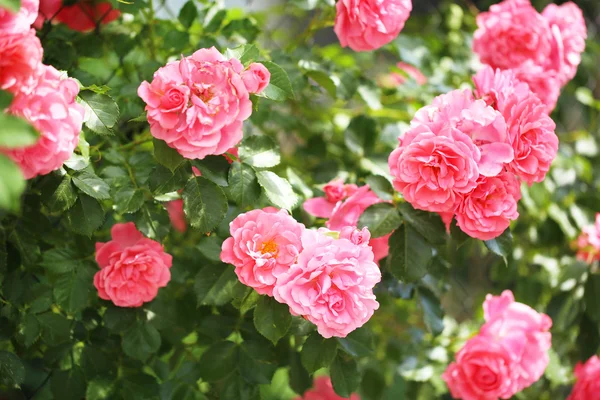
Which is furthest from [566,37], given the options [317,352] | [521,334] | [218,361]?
[218,361]

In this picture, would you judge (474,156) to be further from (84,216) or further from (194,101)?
(84,216)

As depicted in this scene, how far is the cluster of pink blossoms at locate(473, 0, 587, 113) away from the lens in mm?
1234

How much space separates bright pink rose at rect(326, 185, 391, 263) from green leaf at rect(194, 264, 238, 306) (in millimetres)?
171

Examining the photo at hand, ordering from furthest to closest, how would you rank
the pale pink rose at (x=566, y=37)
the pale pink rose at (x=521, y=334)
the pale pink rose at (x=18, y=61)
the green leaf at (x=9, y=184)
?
1. the pale pink rose at (x=566, y=37)
2. the pale pink rose at (x=521, y=334)
3. the pale pink rose at (x=18, y=61)
4. the green leaf at (x=9, y=184)

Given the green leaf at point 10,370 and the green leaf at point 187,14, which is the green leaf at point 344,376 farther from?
the green leaf at point 187,14

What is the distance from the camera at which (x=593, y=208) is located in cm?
153

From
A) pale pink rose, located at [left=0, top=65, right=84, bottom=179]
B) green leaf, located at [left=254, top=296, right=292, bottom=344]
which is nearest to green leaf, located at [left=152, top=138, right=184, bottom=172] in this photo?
pale pink rose, located at [left=0, top=65, right=84, bottom=179]

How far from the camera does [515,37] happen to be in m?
1.23

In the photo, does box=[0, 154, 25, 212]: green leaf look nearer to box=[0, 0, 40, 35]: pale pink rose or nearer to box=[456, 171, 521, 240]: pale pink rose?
box=[0, 0, 40, 35]: pale pink rose

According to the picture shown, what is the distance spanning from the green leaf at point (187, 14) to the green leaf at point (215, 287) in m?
0.46

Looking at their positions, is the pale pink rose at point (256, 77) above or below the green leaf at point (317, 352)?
above

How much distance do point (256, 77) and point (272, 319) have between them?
0.33 meters

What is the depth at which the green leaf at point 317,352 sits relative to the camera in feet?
3.15

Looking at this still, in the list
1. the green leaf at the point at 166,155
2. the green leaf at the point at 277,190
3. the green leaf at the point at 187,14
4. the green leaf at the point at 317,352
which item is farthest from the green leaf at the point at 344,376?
the green leaf at the point at 187,14
